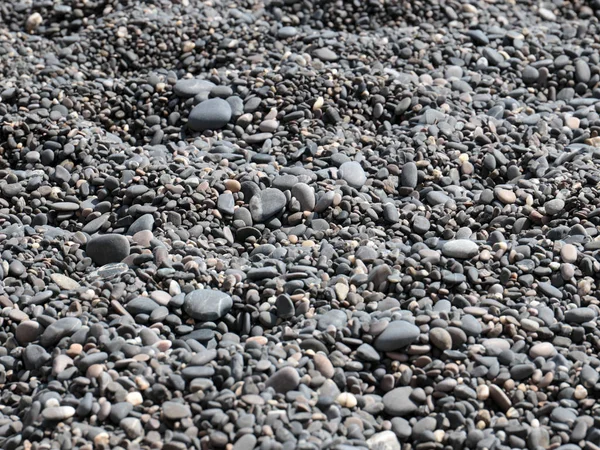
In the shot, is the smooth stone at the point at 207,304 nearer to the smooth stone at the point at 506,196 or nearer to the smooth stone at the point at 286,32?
the smooth stone at the point at 506,196

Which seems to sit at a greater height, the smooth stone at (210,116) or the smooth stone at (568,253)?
the smooth stone at (568,253)

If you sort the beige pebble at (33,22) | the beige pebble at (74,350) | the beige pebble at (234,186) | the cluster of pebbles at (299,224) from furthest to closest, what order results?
the beige pebble at (33,22), the beige pebble at (234,186), the beige pebble at (74,350), the cluster of pebbles at (299,224)

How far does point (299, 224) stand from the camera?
255cm

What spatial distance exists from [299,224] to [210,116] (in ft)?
2.11

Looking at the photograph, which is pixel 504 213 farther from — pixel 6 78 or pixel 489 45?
pixel 6 78

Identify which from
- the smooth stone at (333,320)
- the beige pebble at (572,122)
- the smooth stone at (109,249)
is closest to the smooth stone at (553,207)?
the beige pebble at (572,122)

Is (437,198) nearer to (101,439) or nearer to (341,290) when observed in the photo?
(341,290)

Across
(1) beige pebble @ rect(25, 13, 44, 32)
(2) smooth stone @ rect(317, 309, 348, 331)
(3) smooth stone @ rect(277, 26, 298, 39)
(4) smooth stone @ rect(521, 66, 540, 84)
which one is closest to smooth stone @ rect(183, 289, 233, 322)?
(2) smooth stone @ rect(317, 309, 348, 331)

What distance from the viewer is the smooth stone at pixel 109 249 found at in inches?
93.9

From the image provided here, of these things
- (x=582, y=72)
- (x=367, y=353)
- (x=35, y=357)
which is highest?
(x=582, y=72)

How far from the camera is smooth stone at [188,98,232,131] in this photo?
2.95m

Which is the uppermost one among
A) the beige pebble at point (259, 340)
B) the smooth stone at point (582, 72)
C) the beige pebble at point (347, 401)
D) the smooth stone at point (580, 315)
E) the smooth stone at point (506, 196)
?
the smooth stone at point (582, 72)

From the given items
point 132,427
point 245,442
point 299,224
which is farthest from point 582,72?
point 132,427

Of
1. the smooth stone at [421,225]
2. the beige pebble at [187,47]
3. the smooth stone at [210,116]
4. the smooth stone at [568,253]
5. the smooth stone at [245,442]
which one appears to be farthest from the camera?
the beige pebble at [187,47]
